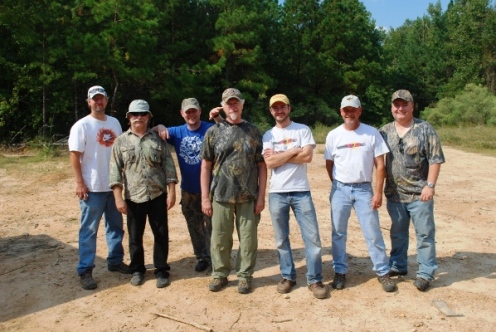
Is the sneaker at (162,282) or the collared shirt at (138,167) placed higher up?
the collared shirt at (138,167)

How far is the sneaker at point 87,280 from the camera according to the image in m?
4.28

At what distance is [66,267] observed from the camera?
488 cm

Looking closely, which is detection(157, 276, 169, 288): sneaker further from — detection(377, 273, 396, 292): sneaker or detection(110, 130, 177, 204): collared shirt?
detection(377, 273, 396, 292): sneaker

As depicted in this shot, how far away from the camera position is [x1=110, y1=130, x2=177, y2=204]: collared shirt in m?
4.08

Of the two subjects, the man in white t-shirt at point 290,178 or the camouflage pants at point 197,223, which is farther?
the camouflage pants at point 197,223

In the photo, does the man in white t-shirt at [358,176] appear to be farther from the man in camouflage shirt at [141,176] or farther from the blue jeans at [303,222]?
the man in camouflage shirt at [141,176]

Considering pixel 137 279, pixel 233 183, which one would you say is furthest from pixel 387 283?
pixel 137 279

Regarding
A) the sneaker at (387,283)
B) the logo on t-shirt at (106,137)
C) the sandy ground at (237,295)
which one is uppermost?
the logo on t-shirt at (106,137)

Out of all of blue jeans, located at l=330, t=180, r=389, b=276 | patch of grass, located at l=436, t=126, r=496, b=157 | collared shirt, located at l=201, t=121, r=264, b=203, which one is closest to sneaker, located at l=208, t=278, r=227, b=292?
collared shirt, located at l=201, t=121, r=264, b=203

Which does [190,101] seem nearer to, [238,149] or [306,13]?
[238,149]

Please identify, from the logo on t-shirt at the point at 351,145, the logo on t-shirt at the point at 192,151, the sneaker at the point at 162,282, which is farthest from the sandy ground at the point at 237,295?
the logo on t-shirt at the point at 351,145

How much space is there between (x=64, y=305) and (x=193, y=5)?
21.6m

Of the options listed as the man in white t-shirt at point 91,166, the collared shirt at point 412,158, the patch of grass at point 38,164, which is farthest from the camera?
the patch of grass at point 38,164

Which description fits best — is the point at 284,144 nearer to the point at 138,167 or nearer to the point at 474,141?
the point at 138,167
